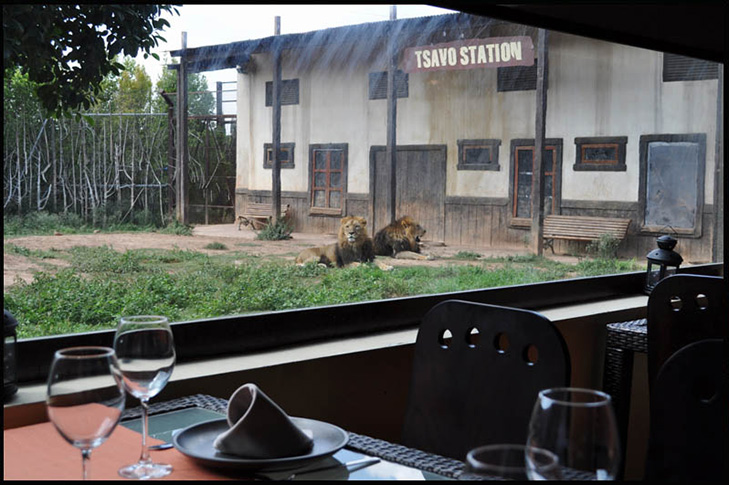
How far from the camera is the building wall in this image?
5094mm

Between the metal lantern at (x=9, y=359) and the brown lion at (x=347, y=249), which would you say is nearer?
the metal lantern at (x=9, y=359)

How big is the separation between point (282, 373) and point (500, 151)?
4402mm

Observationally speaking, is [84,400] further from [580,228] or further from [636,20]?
[580,228]

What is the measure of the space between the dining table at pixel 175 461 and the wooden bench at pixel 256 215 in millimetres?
2427

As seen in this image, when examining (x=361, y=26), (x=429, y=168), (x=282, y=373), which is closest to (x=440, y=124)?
(x=429, y=168)

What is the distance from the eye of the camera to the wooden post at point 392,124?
17.3ft

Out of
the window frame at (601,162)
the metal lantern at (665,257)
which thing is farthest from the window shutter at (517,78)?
the metal lantern at (665,257)

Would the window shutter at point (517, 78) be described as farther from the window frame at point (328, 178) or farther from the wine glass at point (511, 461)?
the wine glass at point (511, 461)

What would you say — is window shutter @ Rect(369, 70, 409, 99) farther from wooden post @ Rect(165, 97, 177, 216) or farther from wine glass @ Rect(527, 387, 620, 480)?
wine glass @ Rect(527, 387, 620, 480)

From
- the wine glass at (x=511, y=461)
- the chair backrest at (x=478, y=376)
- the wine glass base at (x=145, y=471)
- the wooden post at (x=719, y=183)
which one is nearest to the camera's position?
the wine glass at (x=511, y=461)

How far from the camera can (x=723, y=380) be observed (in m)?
1.27

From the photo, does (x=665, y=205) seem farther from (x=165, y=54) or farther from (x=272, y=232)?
(x=165, y=54)

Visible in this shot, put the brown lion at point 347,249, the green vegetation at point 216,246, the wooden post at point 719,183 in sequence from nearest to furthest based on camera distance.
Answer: the green vegetation at point 216,246 → the brown lion at point 347,249 → the wooden post at point 719,183

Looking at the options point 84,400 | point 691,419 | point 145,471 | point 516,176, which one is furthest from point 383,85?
point 84,400
